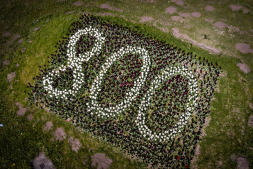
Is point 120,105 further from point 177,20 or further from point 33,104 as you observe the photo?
point 177,20

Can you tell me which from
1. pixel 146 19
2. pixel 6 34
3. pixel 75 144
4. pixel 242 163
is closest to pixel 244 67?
pixel 242 163

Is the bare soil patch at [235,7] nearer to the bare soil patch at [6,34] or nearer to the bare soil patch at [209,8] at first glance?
the bare soil patch at [209,8]

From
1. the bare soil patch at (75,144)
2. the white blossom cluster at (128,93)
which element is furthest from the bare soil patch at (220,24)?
the bare soil patch at (75,144)

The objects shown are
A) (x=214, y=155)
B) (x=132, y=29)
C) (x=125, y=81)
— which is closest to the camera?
(x=214, y=155)

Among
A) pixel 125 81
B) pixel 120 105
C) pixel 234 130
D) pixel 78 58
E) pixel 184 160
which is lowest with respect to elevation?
pixel 184 160

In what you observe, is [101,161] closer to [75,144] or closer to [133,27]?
[75,144]

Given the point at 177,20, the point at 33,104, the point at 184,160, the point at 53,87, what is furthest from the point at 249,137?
the point at 33,104
